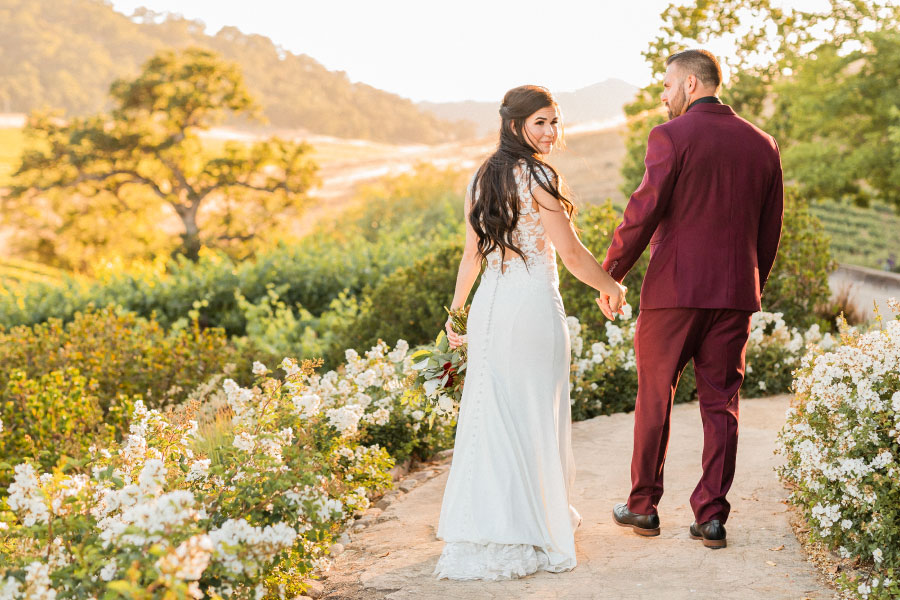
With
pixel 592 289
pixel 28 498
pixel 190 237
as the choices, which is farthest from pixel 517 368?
pixel 190 237

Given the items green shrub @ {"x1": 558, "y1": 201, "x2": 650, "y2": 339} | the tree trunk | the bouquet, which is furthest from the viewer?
the tree trunk

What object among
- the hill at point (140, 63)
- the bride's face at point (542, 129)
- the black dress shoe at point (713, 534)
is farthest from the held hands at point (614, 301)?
the hill at point (140, 63)

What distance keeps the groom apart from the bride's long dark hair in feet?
1.43

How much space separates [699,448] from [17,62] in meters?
88.6

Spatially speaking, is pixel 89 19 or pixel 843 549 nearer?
pixel 843 549

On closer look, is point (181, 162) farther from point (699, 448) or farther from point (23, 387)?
point (699, 448)

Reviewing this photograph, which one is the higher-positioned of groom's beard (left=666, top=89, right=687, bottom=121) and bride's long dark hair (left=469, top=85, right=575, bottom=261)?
groom's beard (left=666, top=89, right=687, bottom=121)

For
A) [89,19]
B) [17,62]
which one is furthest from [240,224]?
[89,19]

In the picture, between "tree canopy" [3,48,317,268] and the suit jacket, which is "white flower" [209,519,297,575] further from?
"tree canopy" [3,48,317,268]

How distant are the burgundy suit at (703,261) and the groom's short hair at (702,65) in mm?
123

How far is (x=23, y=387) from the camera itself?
6262mm

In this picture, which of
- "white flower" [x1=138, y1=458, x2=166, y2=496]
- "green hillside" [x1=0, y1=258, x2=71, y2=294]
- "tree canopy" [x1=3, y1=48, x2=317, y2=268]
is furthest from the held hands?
"green hillside" [x1=0, y1=258, x2=71, y2=294]

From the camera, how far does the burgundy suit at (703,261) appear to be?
354cm

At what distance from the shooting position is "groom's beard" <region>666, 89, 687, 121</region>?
3662mm
